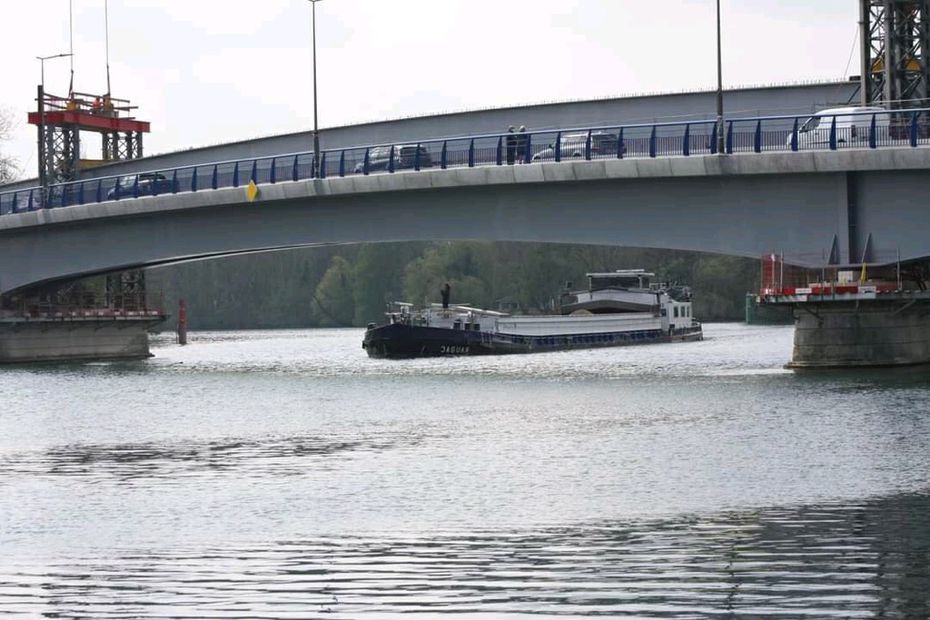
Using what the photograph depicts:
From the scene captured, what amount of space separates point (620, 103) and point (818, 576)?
4016 cm

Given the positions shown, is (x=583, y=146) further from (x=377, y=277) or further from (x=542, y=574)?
(x=377, y=277)

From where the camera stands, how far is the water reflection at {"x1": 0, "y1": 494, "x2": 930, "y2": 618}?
12859 millimetres

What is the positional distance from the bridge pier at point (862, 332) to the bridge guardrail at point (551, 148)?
4346mm

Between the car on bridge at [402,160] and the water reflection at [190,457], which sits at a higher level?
the car on bridge at [402,160]

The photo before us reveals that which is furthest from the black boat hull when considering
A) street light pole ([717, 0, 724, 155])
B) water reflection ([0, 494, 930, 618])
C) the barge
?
water reflection ([0, 494, 930, 618])

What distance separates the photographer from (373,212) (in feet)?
173

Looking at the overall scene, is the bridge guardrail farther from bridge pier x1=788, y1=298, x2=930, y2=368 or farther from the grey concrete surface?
bridge pier x1=788, y1=298, x2=930, y2=368

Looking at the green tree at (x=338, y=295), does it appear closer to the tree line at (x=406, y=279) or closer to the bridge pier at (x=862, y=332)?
the tree line at (x=406, y=279)

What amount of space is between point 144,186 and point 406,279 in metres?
71.4

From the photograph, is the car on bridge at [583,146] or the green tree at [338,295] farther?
the green tree at [338,295]

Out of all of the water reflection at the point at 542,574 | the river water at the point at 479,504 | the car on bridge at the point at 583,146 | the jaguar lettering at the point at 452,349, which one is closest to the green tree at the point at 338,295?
the jaguar lettering at the point at 452,349

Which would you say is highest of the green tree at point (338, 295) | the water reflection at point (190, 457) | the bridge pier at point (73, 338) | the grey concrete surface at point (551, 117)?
the grey concrete surface at point (551, 117)

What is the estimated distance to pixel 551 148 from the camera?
47812 mm

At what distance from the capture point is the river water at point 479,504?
13.4 meters
